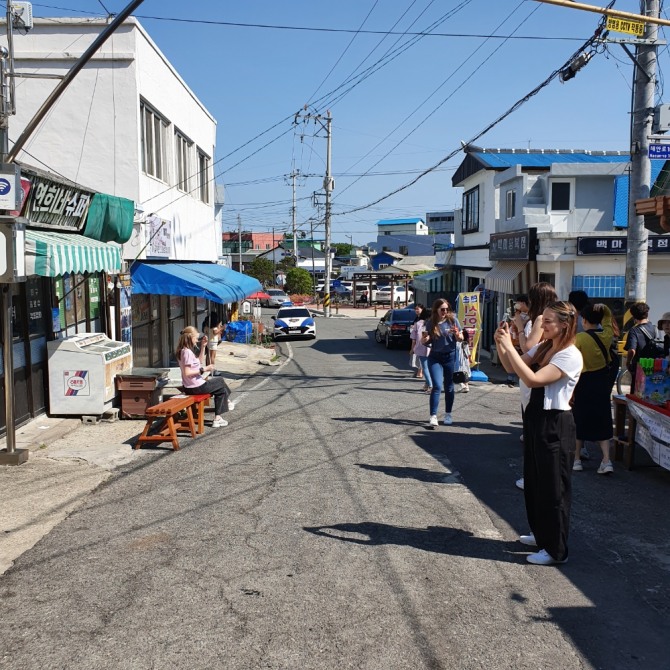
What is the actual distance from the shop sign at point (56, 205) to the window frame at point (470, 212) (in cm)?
1866

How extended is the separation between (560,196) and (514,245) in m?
1.86

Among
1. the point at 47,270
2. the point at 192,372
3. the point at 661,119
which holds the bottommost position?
the point at 192,372

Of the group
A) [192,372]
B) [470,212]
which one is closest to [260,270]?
[470,212]

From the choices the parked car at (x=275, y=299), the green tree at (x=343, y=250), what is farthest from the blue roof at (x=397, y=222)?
the parked car at (x=275, y=299)

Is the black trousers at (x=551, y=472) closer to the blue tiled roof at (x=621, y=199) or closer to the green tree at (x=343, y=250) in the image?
the blue tiled roof at (x=621, y=199)

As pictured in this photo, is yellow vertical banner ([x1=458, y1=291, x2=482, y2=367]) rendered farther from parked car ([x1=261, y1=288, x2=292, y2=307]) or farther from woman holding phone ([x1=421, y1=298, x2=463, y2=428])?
parked car ([x1=261, y1=288, x2=292, y2=307])

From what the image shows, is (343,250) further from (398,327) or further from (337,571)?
(337,571)

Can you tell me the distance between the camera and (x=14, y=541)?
19.1 feet

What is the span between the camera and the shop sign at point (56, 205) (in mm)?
9648

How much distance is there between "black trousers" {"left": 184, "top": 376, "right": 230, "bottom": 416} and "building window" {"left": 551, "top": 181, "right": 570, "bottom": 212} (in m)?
13.6

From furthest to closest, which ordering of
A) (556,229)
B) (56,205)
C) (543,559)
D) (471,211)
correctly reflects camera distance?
(471,211) → (556,229) → (56,205) → (543,559)

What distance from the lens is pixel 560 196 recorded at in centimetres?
→ 2094

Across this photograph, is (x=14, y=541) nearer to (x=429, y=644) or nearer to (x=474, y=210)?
(x=429, y=644)

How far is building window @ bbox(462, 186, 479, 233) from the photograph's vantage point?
27656 millimetres
